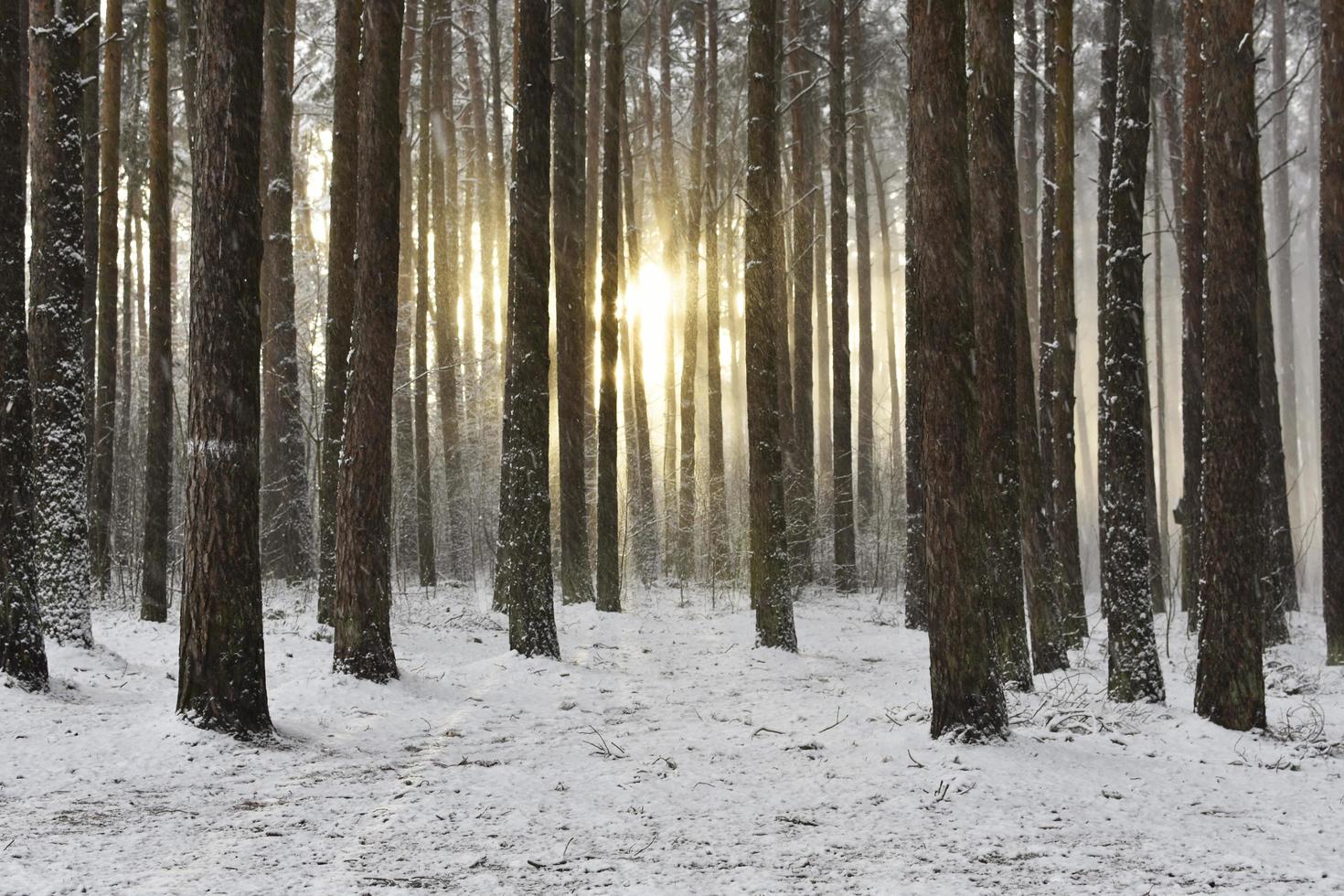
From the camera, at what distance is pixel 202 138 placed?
234 inches

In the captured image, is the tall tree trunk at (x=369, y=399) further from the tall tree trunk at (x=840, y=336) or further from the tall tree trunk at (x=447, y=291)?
the tall tree trunk at (x=840, y=336)

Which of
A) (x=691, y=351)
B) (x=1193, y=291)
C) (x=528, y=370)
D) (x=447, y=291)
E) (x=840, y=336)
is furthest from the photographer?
(x=447, y=291)

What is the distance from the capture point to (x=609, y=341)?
13797 millimetres

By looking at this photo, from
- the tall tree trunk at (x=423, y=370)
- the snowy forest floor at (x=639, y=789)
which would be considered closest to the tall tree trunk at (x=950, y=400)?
the snowy forest floor at (x=639, y=789)

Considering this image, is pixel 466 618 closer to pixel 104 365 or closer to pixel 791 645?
pixel 791 645

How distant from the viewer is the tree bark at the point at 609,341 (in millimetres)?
13031

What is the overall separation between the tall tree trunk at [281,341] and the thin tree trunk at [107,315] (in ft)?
6.69

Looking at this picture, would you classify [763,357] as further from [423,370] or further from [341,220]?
[423,370]

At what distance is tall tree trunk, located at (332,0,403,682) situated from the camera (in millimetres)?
7852

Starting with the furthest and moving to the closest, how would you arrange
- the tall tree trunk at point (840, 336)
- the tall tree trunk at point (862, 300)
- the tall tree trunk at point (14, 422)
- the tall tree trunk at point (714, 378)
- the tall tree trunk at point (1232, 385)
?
the tall tree trunk at point (862, 300) < the tall tree trunk at point (714, 378) < the tall tree trunk at point (840, 336) < the tall tree trunk at point (14, 422) < the tall tree trunk at point (1232, 385)

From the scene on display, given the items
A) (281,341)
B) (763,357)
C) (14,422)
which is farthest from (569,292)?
(14,422)

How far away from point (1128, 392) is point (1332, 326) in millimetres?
5442

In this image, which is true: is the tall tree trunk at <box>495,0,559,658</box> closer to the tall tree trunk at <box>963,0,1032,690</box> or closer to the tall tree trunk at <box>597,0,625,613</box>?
the tall tree trunk at <box>597,0,625,613</box>

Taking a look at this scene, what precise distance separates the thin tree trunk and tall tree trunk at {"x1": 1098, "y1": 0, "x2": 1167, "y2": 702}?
11.3m
